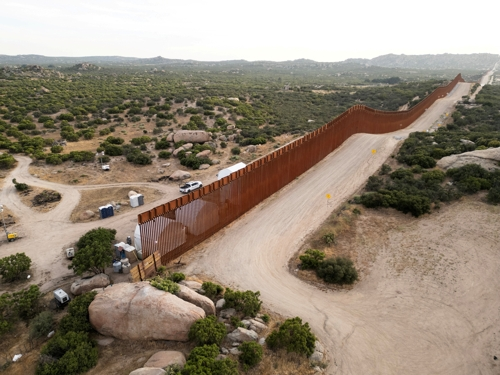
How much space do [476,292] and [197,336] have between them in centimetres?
1343

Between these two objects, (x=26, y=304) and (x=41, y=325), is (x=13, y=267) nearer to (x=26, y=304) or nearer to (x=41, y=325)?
(x=26, y=304)

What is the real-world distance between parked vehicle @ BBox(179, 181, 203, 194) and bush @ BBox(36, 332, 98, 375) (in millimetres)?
16627

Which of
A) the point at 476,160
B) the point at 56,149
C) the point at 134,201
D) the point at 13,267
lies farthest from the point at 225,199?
the point at 56,149

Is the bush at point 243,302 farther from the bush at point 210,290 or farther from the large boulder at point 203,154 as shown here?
the large boulder at point 203,154

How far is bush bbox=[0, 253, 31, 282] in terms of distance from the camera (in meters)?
16.0

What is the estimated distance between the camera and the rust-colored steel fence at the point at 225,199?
1656 centimetres

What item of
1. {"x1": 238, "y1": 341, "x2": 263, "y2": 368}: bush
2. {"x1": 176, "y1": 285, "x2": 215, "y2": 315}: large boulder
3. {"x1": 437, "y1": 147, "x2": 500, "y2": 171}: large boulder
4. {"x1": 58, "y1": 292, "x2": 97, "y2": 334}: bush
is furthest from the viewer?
{"x1": 437, "y1": 147, "x2": 500, "y2": 171}: large boulder

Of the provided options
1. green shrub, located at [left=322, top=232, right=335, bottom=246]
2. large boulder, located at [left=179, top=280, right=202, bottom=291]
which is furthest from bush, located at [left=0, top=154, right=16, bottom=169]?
green shrub, located at [left=322, top=232, right=335, bottom=246]

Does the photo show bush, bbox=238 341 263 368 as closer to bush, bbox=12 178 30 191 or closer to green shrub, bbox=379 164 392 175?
green shrub, bbox=379 164 392 175

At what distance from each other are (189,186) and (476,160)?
83.0 ft

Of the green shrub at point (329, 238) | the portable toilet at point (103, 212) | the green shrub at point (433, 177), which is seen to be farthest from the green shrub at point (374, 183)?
the portable toilet at point (103, 212)

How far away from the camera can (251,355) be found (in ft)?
35.5

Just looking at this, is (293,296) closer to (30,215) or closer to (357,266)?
(357,266)

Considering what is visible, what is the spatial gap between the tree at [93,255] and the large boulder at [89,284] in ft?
1.78
